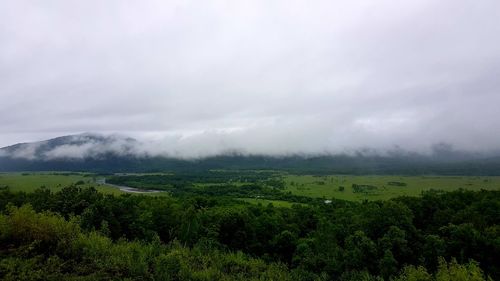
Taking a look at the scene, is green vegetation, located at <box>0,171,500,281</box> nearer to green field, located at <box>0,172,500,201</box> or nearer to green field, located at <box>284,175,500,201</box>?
green field, located at <box>0,172,500,201</box>

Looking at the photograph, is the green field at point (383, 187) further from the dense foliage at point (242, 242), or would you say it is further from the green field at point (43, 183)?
the green field at point (43, 183)

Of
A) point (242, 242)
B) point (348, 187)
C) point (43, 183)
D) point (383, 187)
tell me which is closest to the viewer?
point (242, 242)

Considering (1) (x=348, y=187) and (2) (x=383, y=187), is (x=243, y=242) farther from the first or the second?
(2) (x=383, y=187)

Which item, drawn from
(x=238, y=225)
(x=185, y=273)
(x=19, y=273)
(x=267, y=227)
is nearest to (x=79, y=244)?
(x=19, y=273)

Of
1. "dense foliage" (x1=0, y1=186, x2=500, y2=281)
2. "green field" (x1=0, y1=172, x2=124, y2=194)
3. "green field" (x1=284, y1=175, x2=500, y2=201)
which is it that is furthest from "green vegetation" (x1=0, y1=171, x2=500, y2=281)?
"green field" (x1=0, y1=172, x2=124, y2=194)


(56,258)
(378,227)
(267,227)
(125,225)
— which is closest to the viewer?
(56,258)

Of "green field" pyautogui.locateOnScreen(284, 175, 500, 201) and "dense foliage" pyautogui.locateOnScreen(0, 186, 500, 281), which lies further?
"green field" pyautogui.locateOnScreen(284, 175, 500, 201)

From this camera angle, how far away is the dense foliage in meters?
17.4

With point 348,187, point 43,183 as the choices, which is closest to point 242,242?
point 348,187

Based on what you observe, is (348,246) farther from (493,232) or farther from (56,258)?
(56,258)

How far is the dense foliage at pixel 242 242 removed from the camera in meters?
17.4

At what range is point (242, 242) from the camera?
42.1 meters

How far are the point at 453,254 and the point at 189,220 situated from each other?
28159 mm

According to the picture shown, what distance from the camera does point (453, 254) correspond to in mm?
30625
